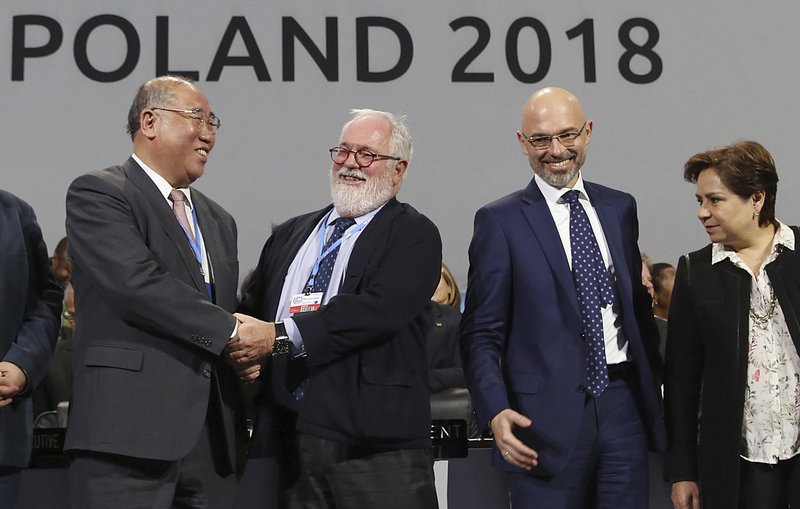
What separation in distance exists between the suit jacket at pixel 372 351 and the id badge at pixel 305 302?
67 millimetres

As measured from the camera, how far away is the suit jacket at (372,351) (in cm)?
248

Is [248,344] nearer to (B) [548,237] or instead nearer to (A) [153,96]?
(A) [153,96]

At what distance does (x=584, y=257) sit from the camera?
266 cm

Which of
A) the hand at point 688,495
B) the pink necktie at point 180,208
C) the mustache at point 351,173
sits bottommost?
the hand at point 688,495

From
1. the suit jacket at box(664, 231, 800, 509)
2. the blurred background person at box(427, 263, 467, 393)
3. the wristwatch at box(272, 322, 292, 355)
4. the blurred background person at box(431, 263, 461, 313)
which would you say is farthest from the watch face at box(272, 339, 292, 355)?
the blurred background person at box(431, 263, 461, 313)

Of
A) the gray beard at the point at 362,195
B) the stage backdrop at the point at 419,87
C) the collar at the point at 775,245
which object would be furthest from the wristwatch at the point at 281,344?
the stage backdrop at the point at 419,87

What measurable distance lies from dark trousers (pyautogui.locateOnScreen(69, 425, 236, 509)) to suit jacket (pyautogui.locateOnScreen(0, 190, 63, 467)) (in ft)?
1.03

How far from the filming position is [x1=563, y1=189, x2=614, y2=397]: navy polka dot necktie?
257 centimetres

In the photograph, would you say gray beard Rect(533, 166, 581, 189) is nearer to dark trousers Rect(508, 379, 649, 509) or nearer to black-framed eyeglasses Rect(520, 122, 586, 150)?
black-framed eyeglasses Rect(520, 122, 586, 150)

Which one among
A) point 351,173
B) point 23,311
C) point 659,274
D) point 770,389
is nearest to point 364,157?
point 351,173

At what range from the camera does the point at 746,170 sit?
268cm

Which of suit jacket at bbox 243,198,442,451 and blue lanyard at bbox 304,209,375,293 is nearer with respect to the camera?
suit jacket at bbox 243,198,442,451

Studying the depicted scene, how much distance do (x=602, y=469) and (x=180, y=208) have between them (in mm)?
1298

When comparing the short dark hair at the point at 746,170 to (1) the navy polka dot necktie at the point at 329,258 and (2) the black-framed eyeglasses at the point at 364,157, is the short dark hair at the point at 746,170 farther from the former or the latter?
(1) the navy polka dot necktie at the point at 329,258
